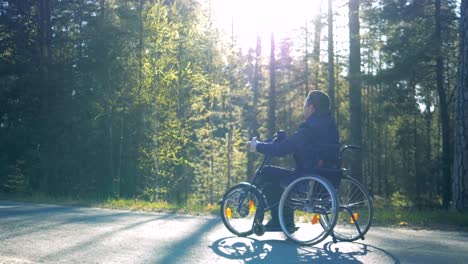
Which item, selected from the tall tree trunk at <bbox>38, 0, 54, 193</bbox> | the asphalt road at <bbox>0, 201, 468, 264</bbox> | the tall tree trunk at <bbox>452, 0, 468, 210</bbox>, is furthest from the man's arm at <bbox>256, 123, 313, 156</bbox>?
the tall tree trunk at <bbox>38, 0, 54, 193</bbox>

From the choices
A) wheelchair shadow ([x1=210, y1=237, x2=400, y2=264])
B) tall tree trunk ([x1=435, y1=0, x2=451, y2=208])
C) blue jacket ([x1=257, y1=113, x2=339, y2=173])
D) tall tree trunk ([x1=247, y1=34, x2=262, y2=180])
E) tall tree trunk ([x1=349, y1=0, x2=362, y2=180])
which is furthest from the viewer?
tall tree trunk ([x1=247, y1=34, x2=262, y2=180])

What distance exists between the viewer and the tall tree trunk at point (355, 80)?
23688 millimetres

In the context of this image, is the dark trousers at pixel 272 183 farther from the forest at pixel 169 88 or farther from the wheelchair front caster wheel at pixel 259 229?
the forest at pixel 169 88

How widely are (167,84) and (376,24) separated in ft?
32.8

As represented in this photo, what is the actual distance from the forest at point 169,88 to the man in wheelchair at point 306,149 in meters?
15.5

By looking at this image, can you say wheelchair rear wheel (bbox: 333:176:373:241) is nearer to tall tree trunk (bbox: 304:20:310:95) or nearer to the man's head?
the man's head

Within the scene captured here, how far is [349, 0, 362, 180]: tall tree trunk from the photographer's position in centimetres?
2369

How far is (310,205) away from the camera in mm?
6500

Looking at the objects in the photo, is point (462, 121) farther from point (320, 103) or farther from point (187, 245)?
point (187, 245)

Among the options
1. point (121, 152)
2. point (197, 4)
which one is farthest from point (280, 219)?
point (197, 4)

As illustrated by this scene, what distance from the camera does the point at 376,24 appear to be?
82.8 ft

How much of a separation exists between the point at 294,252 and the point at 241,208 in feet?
4.38

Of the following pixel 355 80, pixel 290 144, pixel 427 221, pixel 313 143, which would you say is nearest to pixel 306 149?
pixel 313 143

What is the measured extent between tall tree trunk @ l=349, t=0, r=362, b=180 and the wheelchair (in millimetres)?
16978
